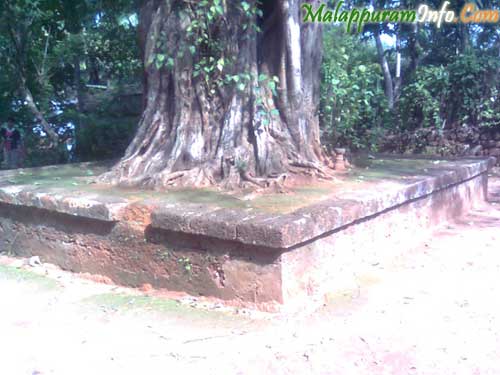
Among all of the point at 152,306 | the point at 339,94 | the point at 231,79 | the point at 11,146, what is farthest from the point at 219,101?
the point at 11,146

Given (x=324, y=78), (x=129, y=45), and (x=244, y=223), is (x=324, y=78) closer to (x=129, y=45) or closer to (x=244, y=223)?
(x=244, y=223)

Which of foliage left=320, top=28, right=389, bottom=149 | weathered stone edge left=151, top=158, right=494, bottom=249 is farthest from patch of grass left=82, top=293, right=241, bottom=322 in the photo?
foliage left=320, top=28, right=389, bottom=149

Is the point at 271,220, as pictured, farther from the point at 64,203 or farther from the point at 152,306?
the point at 64,203

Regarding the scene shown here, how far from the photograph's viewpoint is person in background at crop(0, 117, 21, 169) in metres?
11.2

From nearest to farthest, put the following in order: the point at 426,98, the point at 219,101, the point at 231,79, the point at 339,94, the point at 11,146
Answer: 1. the point at 231,79
2. the point at 219,101
3. the point at 339,94
4. the point at 11,146
5. the point at 426,98

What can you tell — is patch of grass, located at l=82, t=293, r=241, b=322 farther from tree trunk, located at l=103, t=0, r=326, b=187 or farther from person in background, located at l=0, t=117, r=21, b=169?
person in background, located at l=0, t=117, r=21, b=169

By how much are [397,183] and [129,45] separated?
768 cm

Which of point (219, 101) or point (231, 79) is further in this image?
point (219, 101)

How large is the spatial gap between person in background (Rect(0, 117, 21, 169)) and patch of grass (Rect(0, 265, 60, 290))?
699 cm

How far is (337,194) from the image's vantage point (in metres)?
4.59

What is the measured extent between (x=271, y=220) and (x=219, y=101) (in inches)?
84.3

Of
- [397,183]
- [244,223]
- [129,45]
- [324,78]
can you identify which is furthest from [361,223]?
[129,45]

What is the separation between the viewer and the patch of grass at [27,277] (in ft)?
14.6

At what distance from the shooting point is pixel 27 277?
4.64 metres
